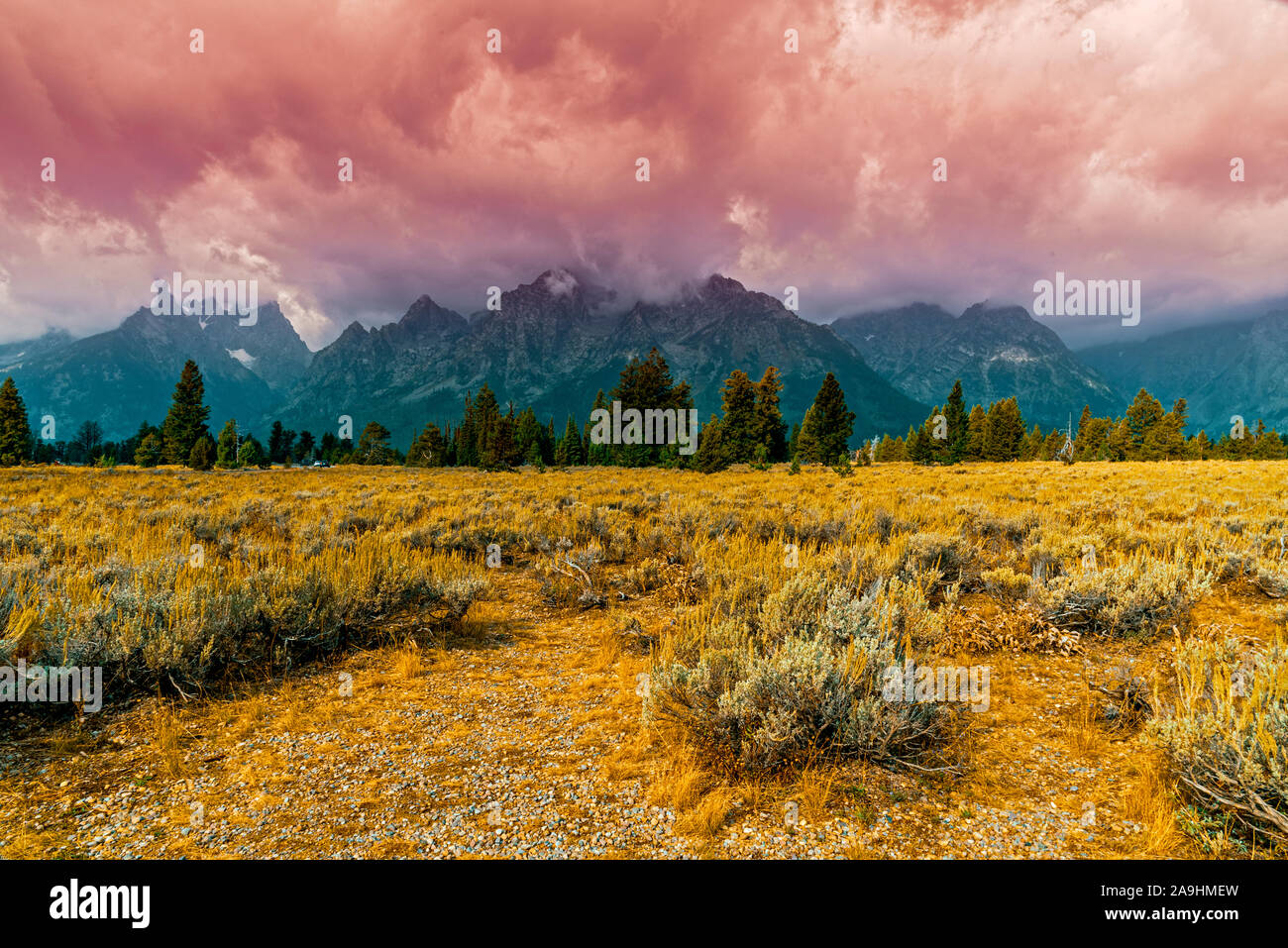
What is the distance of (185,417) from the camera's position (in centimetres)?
5675

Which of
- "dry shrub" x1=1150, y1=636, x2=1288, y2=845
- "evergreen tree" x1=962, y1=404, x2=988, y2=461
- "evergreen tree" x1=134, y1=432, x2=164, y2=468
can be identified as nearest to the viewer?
"dry shrub" x1=1150, y1=636, x2=1288, y2=845

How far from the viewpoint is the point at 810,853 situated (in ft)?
9.30

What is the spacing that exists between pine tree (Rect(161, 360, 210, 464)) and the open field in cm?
6234

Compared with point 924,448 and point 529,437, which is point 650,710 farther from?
point 529,437

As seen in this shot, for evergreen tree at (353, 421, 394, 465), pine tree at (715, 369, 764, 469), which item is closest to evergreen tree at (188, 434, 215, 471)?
evergreen tree at (353, 421, 394, 465)

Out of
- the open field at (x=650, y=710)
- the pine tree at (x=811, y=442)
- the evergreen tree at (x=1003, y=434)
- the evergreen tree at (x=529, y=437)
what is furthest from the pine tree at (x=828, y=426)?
the open field at (x=650, y=710)

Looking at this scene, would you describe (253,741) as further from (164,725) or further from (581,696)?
(581,696)

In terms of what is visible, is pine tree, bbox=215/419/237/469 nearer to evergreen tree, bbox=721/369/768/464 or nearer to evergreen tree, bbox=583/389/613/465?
evergreen tree, bbox=583/389/613/465

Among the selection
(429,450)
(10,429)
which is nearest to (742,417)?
(429,450)

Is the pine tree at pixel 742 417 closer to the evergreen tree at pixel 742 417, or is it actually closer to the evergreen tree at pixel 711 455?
the evergreen tree at pixel 742 417

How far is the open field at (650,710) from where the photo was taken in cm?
296

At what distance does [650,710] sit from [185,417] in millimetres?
73152

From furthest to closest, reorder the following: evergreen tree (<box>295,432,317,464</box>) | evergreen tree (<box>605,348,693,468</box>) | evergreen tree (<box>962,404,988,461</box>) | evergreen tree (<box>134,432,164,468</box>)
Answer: evergreen tree (<box>295,432,317,464</box>) < evergreen tree (<box>134,432,164,468</box>) < evergreen tree (<box>605,348,693,468</box>) < evergreen tree (<box>962,404,988,461</box>)

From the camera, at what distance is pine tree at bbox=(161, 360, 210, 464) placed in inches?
2223
